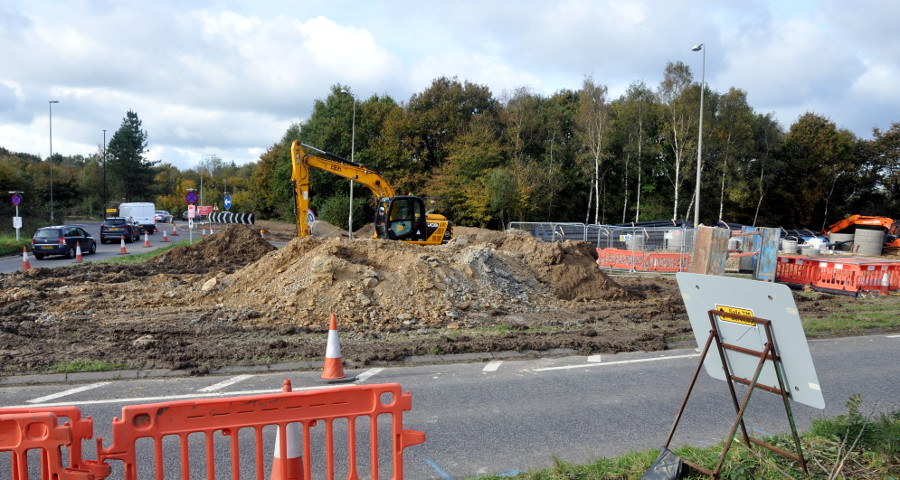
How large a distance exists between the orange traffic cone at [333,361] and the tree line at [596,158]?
108ft

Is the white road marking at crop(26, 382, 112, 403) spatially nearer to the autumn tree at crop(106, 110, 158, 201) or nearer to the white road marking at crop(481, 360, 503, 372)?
the white road marking at crop(481, 360, 503, 372)

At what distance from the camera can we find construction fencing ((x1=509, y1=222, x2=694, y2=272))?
71.8 feet

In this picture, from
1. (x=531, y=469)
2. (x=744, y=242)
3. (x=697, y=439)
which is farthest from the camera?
(x=744, y=242)

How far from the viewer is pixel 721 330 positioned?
4016 mm

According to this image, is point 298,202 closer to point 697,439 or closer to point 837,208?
point 697,439

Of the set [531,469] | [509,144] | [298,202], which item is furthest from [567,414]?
[509,144]

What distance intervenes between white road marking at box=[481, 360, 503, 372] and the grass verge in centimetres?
346

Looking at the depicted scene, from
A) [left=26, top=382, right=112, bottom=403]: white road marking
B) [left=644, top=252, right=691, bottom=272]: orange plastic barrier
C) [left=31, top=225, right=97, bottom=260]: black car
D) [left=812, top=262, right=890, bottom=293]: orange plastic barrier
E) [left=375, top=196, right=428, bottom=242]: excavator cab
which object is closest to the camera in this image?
[left=26, top=382, right=112, bottom=403]: white road marking

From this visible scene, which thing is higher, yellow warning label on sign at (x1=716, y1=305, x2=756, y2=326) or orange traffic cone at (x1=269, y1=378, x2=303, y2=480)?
yellow warning label on sign at (x1=716, y1=305, x2=756, y2=326)

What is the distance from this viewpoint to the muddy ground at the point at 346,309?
8.80 m

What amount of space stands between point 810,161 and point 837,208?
4.99 meters

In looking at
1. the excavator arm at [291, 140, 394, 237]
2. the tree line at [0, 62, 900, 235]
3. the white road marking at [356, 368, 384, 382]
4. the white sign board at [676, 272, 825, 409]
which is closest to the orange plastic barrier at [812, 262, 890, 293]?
the excavator arm at [291, 140, 394, 237]

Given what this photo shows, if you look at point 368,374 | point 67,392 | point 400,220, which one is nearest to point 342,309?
point 368,374

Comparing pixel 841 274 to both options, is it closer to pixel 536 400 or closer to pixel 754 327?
pixel 536 400
